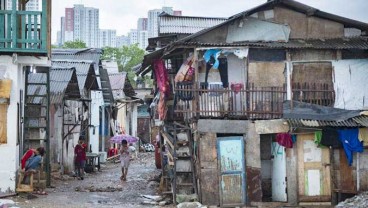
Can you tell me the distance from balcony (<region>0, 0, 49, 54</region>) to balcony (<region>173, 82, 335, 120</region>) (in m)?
4.42

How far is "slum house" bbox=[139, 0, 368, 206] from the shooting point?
50.4 ft

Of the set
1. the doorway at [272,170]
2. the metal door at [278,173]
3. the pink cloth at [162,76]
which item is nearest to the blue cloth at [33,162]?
the pink cloth at [162,76]

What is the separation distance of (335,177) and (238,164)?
9.69 ft

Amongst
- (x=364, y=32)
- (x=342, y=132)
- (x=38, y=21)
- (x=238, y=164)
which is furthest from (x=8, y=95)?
(x=364, y=32)

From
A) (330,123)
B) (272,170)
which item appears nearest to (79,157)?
(272,170)

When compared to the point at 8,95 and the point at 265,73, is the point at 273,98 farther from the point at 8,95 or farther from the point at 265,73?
the point at 8,95

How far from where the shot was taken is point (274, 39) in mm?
16500

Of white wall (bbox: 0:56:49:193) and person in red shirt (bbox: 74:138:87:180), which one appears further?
person in red shirt (bbox: 74:138:87:180)

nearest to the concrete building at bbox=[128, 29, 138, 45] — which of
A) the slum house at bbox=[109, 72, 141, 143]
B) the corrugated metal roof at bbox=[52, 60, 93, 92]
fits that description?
the slum house at bbox=[109, 72, 141, 143]

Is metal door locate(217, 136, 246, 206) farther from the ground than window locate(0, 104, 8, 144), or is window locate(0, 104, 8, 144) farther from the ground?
window locate(0, 104, 8, 144)

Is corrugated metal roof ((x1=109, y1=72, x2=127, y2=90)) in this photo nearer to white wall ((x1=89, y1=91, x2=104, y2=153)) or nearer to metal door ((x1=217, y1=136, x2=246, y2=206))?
white wall ((x1=89, y1=91, x2=104, y2=153))

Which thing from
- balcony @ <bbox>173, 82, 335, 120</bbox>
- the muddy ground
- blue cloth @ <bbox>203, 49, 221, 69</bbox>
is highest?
blue cloth @ <bbox>203, 49, 221, 69</bbox>

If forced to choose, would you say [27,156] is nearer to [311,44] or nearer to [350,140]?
[311,44]

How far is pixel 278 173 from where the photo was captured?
637 inches
